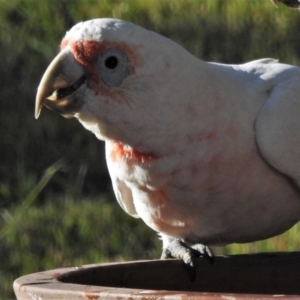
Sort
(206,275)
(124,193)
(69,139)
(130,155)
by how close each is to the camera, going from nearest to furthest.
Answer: (206,275) → (130,155) → (124,193) → (69,139)

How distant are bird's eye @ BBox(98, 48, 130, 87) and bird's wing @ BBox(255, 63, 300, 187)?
34 cm

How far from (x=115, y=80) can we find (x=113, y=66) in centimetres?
3

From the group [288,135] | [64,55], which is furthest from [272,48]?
[64,55]

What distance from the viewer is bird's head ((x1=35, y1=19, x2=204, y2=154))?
6.28 feet

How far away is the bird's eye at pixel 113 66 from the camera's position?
1923mm

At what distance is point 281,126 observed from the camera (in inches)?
83.4

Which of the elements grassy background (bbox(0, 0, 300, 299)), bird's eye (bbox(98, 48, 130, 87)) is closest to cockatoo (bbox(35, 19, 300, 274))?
bird's eye (bbox(98, 48, 130, 87))

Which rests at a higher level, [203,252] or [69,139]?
[203,252]

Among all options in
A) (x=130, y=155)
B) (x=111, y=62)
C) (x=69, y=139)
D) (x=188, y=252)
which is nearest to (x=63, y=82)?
(x=111, y=62)

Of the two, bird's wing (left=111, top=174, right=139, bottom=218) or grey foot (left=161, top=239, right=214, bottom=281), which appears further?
bird's wing (left=111, top=174, right=139, bottom=218)

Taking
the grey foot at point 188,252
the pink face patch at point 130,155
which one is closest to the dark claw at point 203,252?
the grey foot at point 188,252

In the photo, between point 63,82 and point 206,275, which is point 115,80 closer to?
point 63,82

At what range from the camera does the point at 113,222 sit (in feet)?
12.1

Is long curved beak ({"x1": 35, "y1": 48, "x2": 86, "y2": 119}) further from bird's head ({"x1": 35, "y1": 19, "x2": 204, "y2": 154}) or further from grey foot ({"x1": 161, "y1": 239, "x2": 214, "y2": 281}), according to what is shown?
grey foot ({"x1": 161, "y1": 239, "x2": 214, "y2": 281})
